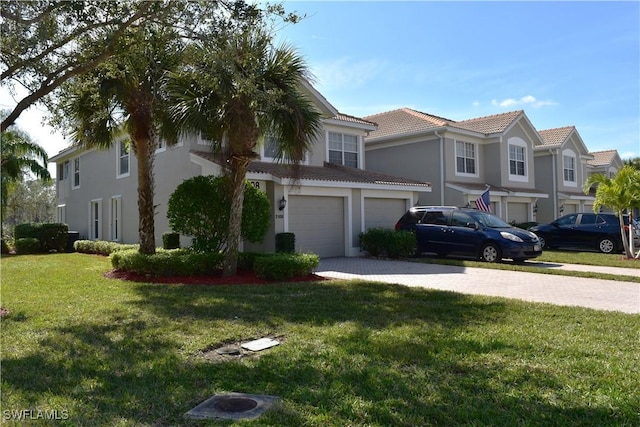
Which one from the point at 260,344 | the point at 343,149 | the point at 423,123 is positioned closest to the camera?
the point at 260,344

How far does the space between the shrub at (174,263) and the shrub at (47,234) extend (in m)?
12.1

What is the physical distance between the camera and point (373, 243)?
16.3 metres

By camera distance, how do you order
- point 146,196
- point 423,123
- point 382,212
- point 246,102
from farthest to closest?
point 423,123 < point 382,212 < point 146,196 < point 246,102

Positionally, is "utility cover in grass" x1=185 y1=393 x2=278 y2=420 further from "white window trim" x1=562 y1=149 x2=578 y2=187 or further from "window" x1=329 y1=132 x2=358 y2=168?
"white window trim" x1=562 y1=149 x2=578 y2=187

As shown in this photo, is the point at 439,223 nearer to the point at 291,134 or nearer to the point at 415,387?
the point at 291,134

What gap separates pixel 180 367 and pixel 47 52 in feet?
20.2

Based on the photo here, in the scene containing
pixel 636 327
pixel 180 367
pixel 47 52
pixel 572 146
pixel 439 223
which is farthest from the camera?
pixel 572 146

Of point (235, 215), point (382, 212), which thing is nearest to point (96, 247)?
point (235, 215)

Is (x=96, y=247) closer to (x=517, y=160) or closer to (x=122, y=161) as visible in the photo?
(x=122, y=161)

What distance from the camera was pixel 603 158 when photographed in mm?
36375

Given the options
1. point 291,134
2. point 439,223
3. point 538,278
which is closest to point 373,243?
point 439,223

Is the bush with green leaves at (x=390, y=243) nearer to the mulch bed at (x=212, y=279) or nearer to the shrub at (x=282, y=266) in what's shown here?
the mulch bed at (x=212, y=279)

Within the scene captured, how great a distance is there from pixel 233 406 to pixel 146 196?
9833 millimetres

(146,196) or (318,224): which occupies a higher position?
(146,196)
